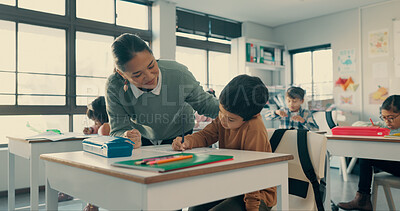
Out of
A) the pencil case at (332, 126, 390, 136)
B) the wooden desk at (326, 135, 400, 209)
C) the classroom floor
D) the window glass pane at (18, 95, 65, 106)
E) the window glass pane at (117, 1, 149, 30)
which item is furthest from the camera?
the window glass pane at (117, 1, 149, 30)

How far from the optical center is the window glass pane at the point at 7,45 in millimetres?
3414

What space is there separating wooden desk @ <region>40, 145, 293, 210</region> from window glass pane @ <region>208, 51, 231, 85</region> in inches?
170

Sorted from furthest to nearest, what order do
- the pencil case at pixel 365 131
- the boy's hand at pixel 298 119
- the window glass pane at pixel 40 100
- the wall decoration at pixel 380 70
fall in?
1. the wall decoration at pixel 380 70
2. the window glass pane at pixel 40 100
3. the boy's hand at pixel 298 119
4. the pencil case at pixel 365 131

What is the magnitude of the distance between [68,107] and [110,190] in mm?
3227

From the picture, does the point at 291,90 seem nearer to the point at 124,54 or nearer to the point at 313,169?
the point at 313,169

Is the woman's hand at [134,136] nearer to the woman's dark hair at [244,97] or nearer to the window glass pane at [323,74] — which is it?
the woman's dark hair at [244,97]

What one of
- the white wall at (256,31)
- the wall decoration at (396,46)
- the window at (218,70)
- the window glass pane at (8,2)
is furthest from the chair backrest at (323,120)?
the window glass pane at (8,2)

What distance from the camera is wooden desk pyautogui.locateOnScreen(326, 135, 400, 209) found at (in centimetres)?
186

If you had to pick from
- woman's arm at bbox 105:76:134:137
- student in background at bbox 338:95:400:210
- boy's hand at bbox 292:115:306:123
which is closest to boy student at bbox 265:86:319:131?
boy's hand at bbox 292:115:306:123

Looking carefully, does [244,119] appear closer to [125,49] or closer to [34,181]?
[125,49]

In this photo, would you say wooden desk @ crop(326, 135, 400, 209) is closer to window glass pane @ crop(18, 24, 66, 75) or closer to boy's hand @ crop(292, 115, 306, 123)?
boy's hand @ crop(292, 115, 306, 123)

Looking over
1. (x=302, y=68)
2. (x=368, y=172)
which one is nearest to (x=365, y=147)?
(x=368, y=172)

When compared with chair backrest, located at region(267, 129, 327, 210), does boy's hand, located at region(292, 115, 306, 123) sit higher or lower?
higher

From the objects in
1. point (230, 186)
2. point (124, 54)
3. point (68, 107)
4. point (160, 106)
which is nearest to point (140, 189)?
point (230, 186)
